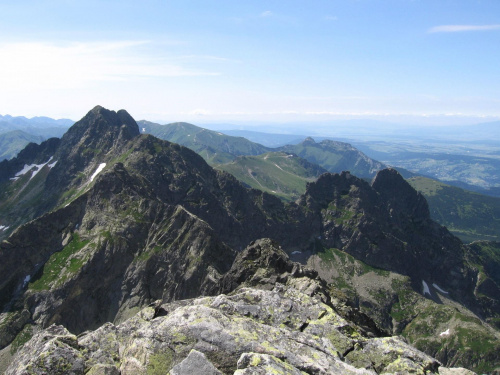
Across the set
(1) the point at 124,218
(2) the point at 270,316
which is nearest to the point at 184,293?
(1) the point at 124,218

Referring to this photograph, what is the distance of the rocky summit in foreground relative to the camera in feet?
73.5

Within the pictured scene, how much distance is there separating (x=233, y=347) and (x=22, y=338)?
101 m

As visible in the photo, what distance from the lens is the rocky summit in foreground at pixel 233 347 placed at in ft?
73.5

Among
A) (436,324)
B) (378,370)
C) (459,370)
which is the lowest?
(436,324)

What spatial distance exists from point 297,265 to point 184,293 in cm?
5782

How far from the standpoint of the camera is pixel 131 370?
2312 centimetres

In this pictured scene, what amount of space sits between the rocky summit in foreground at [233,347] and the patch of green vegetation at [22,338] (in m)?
83.2

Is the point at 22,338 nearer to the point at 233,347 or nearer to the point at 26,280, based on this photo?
the point at 26,280

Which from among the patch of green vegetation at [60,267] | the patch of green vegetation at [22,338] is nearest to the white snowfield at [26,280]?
the patch of green vegetation at [60,267]

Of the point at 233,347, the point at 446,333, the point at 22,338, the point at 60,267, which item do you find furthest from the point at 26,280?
the point at 446,333

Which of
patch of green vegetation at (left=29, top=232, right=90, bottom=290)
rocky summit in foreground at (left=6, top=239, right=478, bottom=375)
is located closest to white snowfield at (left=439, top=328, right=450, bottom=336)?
patch of green vegetation at (left=29, top=232, right=90, bottom=290)

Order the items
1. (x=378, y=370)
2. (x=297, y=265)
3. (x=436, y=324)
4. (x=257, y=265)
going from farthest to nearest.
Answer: (x=436, y=324), (x=257, y=265), (x=297, y=265), (x=378, y=370)

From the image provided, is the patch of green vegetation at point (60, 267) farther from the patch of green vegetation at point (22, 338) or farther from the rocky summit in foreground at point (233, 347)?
the rocky summit in foreground at point (233, 347)

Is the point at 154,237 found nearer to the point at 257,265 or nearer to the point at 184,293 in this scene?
the point at 184,293
